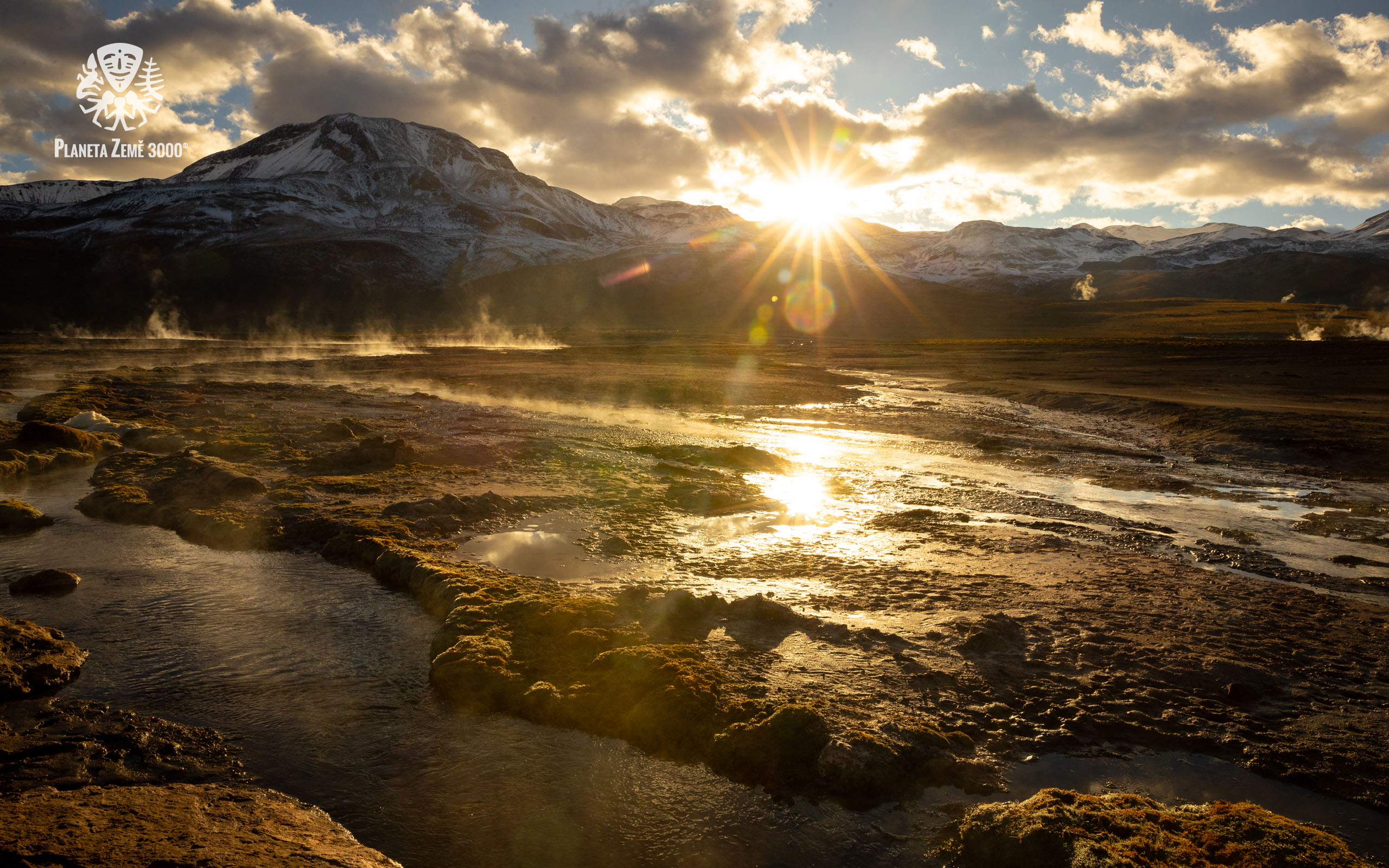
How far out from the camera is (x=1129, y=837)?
17.6 feet

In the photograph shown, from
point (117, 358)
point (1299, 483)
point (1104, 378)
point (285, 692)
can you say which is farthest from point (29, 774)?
point (117, 358)

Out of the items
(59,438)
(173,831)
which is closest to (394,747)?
(173,831)

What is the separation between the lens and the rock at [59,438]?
1895 centimetres

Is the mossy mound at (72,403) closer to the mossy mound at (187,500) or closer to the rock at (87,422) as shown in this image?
the rock at (87,422)

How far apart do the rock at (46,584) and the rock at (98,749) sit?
3.97m

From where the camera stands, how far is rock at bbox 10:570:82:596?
397 inches

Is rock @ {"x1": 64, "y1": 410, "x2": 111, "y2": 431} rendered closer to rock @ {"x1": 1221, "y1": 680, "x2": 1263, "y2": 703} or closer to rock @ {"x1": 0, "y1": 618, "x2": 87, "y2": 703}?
rock @ {"x1": 0, "y1": 618, "x2": 87, "y2": 703}

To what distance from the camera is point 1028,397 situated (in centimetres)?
3962

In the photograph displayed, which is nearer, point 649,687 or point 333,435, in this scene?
point 649,687

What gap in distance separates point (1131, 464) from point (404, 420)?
2595cm

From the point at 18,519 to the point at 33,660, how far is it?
767 centimetres

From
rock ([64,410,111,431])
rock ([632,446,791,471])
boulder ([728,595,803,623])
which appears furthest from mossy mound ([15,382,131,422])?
boulder ([728,595,803,623])

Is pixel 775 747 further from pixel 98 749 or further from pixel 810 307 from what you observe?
pixel 810 307

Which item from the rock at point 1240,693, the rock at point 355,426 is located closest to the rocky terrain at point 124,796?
the rock at point 1240,693
